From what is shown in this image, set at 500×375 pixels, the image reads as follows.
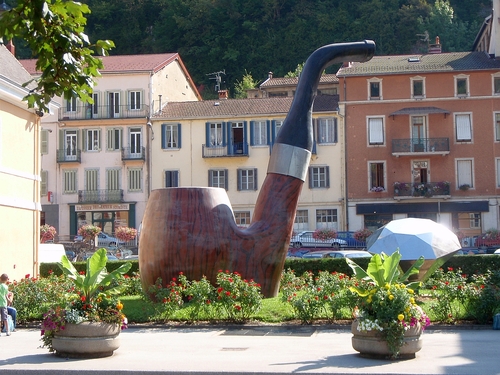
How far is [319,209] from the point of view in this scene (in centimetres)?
4638

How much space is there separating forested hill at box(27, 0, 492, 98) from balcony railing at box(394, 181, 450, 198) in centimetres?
2345

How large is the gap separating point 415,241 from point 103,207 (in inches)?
1252

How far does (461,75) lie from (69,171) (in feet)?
82.4

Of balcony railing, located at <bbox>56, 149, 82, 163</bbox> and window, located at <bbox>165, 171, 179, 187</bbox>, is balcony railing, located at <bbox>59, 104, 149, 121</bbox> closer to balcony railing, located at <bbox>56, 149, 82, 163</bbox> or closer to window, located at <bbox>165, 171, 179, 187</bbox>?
balcony railing, located at <bbox>56, 149, 82, 163</bbox>

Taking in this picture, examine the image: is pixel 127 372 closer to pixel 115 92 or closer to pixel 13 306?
pixel 13 306

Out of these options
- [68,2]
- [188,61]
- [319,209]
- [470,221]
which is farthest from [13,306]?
[188,61]

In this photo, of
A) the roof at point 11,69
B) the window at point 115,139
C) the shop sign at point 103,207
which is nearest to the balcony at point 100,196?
the shop sign at point 103,207

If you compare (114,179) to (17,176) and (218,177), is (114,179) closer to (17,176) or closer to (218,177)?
(218,177)

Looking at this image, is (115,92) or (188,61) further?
(188,61)

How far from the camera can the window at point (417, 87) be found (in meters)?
45.9

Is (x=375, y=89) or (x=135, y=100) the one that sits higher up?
(x=375, y=89)

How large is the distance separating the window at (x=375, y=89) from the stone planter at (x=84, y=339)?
37278 mm

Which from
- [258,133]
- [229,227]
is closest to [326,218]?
[258,133]

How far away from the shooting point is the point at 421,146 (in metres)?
45.6
